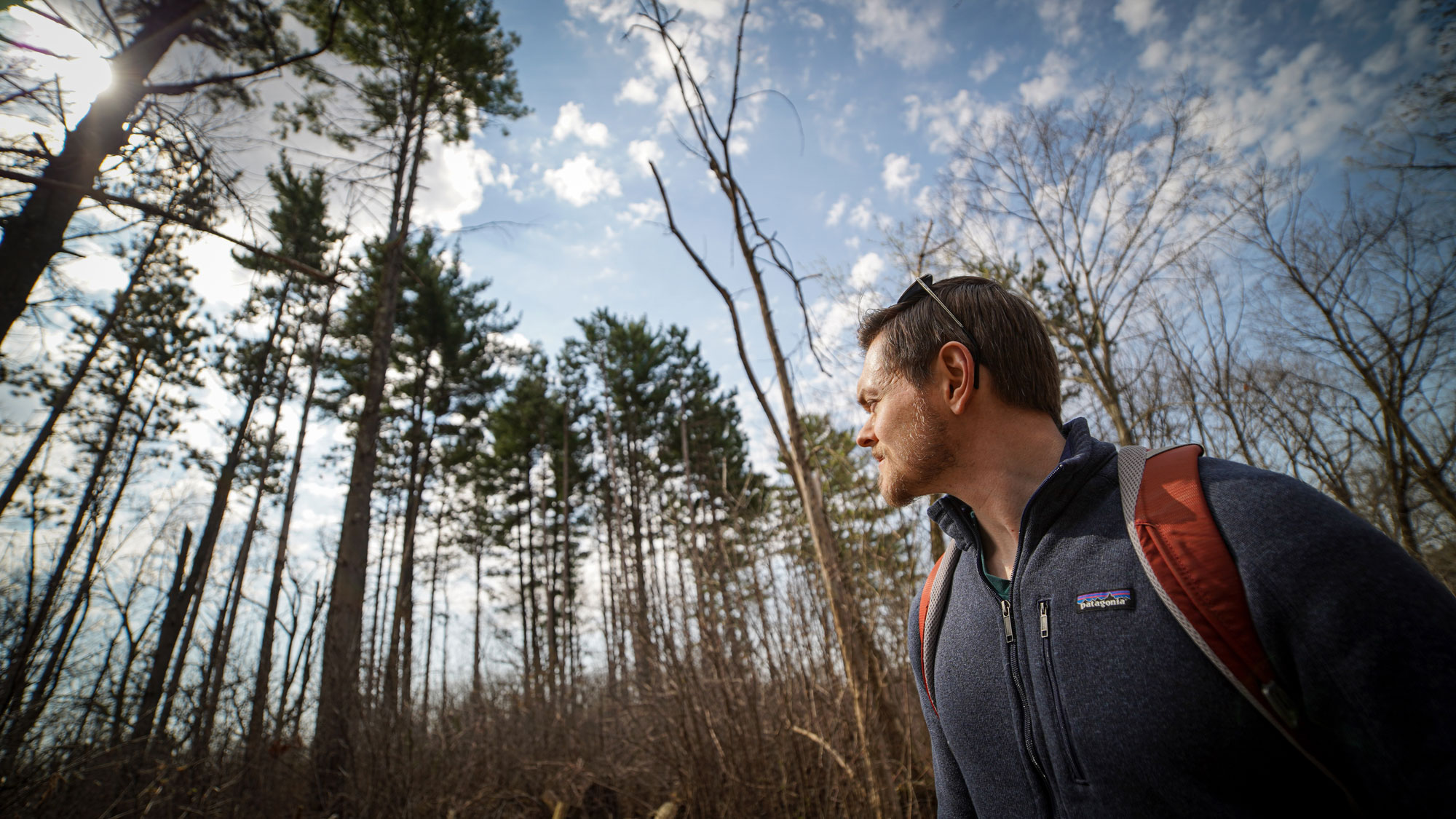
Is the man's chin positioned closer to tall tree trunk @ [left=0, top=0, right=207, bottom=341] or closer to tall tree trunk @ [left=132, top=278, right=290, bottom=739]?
tall tree trunk @ [left=0, top=0, right=207, bottom=341]

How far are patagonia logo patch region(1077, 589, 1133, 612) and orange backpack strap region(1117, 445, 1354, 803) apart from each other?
57 mm

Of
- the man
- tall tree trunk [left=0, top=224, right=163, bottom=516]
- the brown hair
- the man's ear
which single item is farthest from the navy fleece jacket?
tall tree trunk [left=0, top=224, right=163, bottom=516]

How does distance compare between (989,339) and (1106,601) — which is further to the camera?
(989,339)

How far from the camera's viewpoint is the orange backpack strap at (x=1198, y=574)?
2.70 feet

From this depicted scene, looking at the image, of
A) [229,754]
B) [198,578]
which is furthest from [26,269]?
[198,578]

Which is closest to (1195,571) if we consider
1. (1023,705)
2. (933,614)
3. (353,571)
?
(1023,705)

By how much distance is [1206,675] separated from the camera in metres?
0.88

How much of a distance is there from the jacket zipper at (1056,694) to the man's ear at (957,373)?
50 centimetres

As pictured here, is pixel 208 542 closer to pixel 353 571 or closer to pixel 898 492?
pixel 353 571

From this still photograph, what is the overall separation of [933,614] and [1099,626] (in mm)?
569

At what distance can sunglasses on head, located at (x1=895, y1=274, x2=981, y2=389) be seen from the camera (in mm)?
1442

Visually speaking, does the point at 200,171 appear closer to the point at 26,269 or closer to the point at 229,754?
the point at 26,269

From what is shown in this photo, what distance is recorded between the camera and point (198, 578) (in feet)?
44.0

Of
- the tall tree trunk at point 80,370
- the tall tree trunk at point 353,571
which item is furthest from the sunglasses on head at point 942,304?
the tall tree trunk at point 80,370
